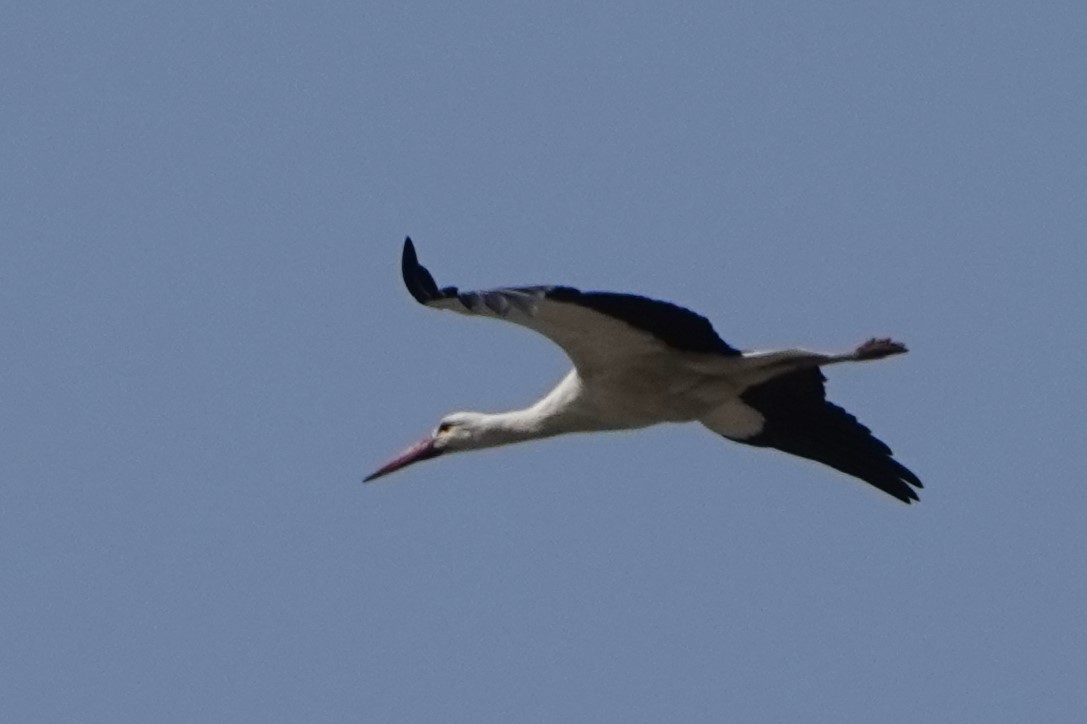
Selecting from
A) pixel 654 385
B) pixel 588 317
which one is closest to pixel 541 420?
pixel 654 385

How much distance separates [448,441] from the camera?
597 inches

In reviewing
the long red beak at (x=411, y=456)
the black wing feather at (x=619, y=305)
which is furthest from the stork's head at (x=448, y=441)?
the black wing feather at (x=619, y=305)

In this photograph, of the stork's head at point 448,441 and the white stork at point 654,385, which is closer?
the white stork at point 654,385

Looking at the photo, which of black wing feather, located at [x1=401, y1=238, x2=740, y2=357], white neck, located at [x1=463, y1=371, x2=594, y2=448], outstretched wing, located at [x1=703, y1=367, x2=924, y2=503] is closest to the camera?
black wing feather, located at [x1=401, y1=238, x2=740, y2=357]

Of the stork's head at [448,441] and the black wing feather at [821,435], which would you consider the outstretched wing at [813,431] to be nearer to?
the black wing feather at [821,435]

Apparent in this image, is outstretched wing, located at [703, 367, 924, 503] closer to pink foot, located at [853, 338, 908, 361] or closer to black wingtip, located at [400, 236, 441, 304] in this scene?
pink foot, located at [853, 338, 908, 361]

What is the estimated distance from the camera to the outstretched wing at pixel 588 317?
12.7 meters

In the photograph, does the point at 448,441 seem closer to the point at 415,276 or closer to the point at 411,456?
the point at 411,456

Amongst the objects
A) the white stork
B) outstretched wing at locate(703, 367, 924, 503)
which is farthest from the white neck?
outstretched wing at locate(703, 367, 924, 503)

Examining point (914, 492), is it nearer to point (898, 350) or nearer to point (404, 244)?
point (898, 350)

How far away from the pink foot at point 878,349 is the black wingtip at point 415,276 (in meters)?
2.01

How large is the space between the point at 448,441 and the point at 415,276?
8.22 ft

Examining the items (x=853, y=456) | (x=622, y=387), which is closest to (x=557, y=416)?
(x=622, y=387)

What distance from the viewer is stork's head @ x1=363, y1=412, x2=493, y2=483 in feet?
49.0
